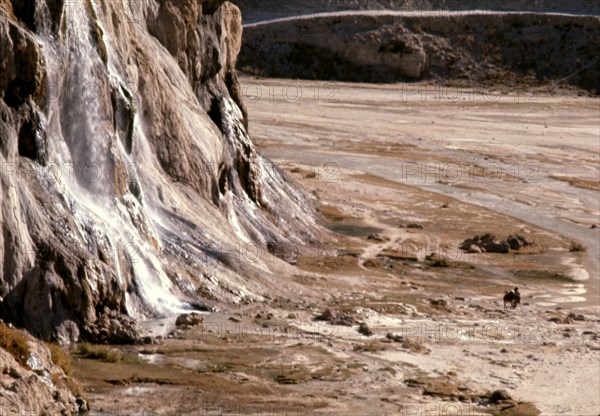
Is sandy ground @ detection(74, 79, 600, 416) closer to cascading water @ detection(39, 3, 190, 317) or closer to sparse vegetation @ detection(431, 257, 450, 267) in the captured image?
sparse vegetation @ detection(431, 257, 450, 267)

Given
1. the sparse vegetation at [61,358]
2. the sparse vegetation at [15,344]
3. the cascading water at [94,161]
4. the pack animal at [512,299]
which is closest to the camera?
the sparse vegetation at [15,344]

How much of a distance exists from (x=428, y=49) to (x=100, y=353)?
64.4 meters

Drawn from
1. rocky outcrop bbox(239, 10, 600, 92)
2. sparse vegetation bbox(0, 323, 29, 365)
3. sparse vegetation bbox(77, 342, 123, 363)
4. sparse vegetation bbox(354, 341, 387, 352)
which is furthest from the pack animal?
rocky outcrop bbox(239, 10, 600, 92)

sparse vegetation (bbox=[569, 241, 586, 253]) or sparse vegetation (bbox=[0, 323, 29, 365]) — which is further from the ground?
sparse vegetation (bbox=[0, 323, 29, 365])

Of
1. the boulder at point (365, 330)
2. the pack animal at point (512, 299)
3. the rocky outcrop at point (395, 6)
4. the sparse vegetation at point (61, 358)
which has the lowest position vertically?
the pack animal at point (512, 299)

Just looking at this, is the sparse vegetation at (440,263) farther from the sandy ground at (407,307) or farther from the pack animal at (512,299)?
the pack animal at (512,299)

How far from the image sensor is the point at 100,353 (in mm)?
18625

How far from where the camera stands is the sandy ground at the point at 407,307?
1858 cm

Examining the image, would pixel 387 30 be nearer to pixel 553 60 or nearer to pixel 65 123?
pixel 553 60

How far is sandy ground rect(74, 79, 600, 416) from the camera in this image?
18.6m

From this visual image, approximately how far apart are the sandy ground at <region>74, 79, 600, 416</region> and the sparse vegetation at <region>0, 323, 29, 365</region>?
1.03 m

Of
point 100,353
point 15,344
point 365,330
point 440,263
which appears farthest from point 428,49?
point 15,344

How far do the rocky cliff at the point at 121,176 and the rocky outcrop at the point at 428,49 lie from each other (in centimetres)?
4671

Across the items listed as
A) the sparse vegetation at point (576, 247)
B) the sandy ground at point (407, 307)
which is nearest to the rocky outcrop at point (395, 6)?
the sandy ground at point (407, 307)
